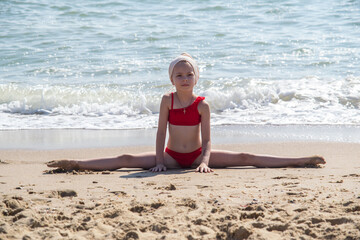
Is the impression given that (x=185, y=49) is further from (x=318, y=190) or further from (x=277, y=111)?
(x=318, y=190)

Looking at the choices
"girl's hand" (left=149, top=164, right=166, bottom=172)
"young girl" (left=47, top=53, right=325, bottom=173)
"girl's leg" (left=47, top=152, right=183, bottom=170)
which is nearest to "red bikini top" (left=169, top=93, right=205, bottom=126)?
"young girl" (left=47, top=53, right=325, bottom=173)

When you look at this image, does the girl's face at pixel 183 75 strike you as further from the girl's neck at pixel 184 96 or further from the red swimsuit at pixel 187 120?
the red swimsuit at pixel 187 120

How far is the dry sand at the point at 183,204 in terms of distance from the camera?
2832 mm

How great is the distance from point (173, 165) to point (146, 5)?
37.9 feet

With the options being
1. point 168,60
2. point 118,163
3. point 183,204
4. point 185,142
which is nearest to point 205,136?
point 185,142

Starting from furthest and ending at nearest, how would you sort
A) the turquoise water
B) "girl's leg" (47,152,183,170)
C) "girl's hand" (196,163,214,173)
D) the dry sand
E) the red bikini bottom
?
the turquoise water → the red bikini bottom → "girl's leg" (47,152,183,170) → "girl's hand" (196,163,214,173) → the dry sand

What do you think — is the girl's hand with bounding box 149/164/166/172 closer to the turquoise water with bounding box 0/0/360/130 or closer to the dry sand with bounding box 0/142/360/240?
the dry sand with bounding box 0/142/360/240

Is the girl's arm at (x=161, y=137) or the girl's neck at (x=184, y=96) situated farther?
the girl's neck at (x=184, y=96)

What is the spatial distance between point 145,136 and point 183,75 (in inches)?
79.9

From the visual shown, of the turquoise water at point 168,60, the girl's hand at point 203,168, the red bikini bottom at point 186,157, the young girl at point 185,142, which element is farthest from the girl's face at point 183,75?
the turquoise water at point 168,60

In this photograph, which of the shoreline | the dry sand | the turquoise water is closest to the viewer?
Answer: the dry sand

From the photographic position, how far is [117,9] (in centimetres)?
1525

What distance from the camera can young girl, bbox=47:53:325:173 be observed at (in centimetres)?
479

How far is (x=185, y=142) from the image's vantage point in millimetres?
4895
